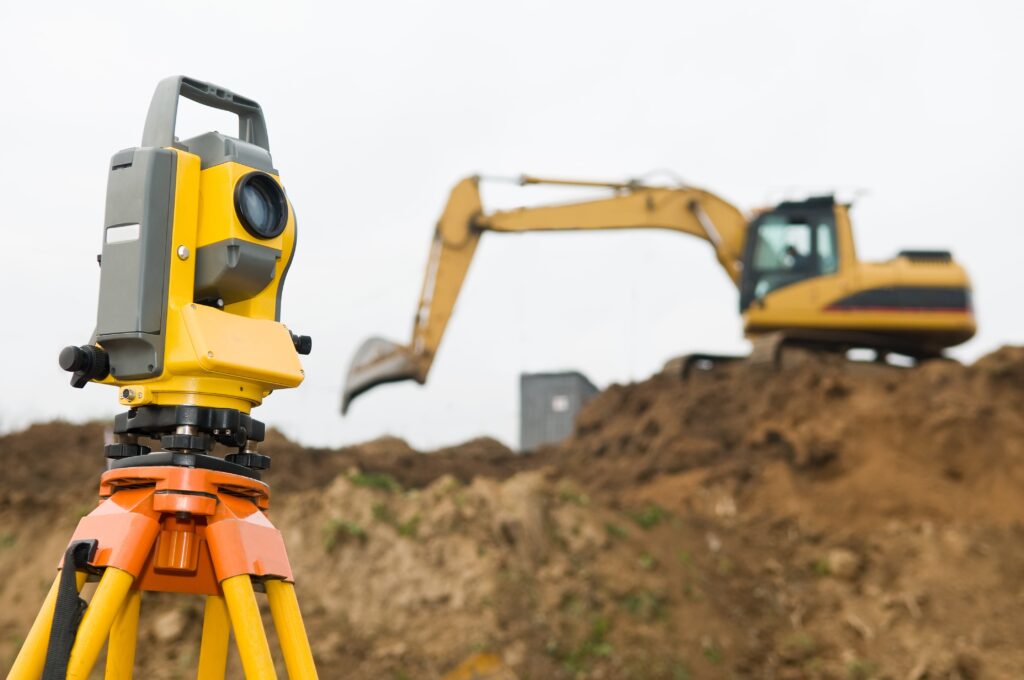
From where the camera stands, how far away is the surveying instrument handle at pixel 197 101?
2594 millimetres

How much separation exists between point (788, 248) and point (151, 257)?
12.5m

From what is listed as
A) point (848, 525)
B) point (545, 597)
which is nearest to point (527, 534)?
point (545, 597)

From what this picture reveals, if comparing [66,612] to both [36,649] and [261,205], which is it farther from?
[261,205]

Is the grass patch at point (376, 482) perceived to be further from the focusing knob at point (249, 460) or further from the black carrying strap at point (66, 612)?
the black carrying strap at point (66, 612)

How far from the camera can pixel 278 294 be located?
271 centimetres

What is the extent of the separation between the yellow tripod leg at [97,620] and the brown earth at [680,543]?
5.06 m

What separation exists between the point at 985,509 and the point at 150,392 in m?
10.6

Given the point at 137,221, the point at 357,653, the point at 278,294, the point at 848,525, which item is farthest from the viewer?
the point at 848,525

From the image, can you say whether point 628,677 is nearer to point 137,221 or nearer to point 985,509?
point 985,509

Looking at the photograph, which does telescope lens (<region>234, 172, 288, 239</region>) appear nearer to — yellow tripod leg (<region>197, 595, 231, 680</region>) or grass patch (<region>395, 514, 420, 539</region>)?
yellow tripod leg (<region>197, 595, 231, 680</region>)

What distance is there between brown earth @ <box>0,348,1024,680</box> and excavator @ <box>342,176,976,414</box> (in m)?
0.95

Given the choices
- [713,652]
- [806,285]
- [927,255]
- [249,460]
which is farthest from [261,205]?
[927,255]

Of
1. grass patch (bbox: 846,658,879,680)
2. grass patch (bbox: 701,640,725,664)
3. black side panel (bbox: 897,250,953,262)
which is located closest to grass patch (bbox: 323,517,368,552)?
grass patch (bbox: 701,640,725,664)

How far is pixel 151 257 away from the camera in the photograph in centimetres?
245
